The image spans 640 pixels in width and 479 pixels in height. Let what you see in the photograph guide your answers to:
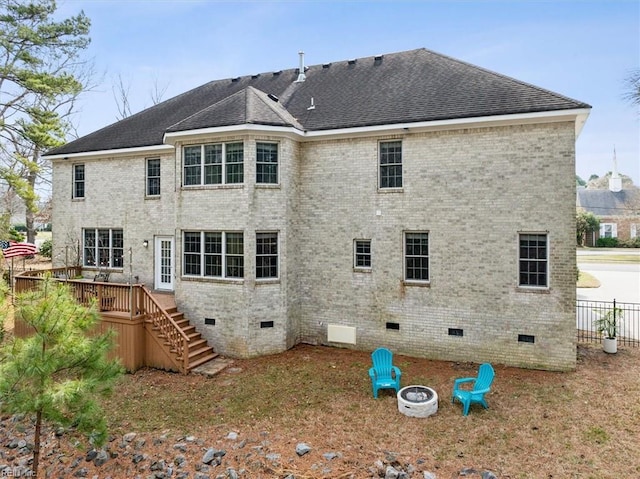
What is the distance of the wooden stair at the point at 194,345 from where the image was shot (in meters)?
11.6

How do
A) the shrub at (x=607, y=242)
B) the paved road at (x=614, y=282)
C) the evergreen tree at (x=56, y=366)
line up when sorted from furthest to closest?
the shrub at (x=607, y=242) → the paved road at (x=614, y=282) → the evergreen tree at (x=56, y=366)

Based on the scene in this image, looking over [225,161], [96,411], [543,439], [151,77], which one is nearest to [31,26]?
[151,77]

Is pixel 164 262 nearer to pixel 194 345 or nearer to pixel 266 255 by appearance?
pixel 194 345

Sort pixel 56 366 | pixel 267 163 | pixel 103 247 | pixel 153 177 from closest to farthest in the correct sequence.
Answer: pixel 56 366, pixel 267 163, pixel 153 177, pixel 103 247

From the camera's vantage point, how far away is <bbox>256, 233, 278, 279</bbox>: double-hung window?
12.5m

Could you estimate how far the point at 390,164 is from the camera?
41.2ft

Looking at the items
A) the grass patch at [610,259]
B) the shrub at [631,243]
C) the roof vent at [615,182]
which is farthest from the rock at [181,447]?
the roof vent at [615,182]

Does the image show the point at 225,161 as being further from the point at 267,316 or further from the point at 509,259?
the point at 509,259

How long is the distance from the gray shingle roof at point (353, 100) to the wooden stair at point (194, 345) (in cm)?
630

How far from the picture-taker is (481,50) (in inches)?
620

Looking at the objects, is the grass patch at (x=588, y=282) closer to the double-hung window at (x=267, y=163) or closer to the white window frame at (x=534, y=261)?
the white window frame at (x=534, y=261)

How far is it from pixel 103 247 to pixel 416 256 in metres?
13.3

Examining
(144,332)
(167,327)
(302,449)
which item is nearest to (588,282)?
(302,449)

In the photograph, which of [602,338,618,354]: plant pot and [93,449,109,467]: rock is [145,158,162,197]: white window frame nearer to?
[93,449,109,467]: rock
